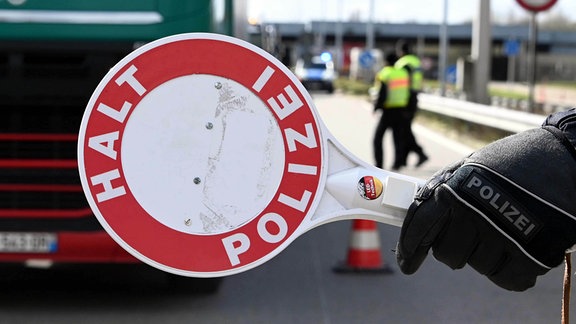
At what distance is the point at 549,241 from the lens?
7.14 feet

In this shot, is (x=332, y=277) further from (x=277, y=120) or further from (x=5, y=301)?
(x=277, y=120)

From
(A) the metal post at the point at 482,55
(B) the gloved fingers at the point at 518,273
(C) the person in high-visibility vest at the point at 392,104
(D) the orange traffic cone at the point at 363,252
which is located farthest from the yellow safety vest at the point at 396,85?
(B) the gloved fingers at the point at 518,273

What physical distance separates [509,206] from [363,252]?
286 inches

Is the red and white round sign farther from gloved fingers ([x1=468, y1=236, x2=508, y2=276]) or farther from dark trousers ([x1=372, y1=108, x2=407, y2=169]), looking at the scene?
dark trousers ([x1=372, y1=108, x2=407, y2=169])

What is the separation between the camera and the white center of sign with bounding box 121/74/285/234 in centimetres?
232

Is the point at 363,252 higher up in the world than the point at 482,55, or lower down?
higher up

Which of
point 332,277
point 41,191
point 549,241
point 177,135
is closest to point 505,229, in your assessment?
point 549,241

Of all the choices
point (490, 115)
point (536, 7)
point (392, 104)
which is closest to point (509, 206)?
point (392, 104)

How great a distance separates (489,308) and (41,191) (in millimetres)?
2877

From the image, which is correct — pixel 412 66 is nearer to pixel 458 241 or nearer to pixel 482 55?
pixel 482 55

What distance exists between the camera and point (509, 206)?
215 centimetres

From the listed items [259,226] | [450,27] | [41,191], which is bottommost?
[450,27]

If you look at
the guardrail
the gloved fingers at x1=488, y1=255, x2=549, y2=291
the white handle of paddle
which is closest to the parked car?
the guardrail

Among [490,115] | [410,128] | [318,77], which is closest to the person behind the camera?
[410,128]
